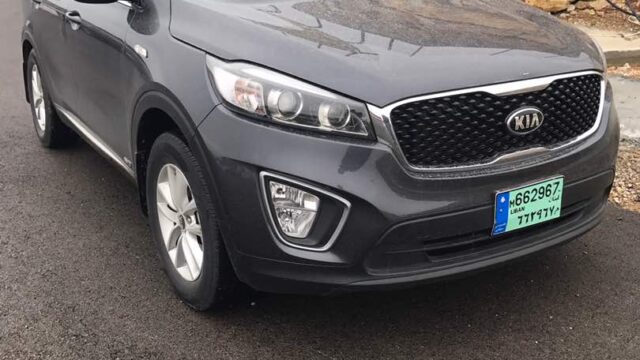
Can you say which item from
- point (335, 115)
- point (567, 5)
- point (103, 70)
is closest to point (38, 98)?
point (103, 70)

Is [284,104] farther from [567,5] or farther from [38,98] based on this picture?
[567,5]

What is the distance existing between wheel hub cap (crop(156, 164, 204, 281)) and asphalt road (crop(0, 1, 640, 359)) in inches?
8.6

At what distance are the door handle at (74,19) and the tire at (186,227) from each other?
42.3 inches

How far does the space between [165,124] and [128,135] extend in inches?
14.1

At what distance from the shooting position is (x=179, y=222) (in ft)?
10.5

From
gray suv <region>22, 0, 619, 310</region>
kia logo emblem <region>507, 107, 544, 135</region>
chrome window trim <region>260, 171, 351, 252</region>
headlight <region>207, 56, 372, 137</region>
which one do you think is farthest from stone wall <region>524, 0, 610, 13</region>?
chrome window trim <region>260, 171, 351, 252</region>

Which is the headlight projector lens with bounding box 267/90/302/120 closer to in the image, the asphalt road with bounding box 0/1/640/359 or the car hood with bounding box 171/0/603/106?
the car hood with bounding box 171/0/603/106

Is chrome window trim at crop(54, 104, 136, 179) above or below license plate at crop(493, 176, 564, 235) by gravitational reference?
below

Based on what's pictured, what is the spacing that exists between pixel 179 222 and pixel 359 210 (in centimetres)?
109

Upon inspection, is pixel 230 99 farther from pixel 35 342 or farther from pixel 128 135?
pixel 35 342

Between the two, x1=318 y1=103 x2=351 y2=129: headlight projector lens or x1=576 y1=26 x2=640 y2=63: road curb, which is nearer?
x1=318 y1=103 x2=351 y2=129: headlight projector lens

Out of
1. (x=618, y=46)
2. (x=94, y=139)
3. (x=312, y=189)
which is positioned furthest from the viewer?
(x=618, y=46)

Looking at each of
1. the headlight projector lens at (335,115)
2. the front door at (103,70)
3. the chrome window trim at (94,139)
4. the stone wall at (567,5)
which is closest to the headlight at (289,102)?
the headlight projector lens at (335,115)

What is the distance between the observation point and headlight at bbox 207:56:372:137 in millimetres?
2465
